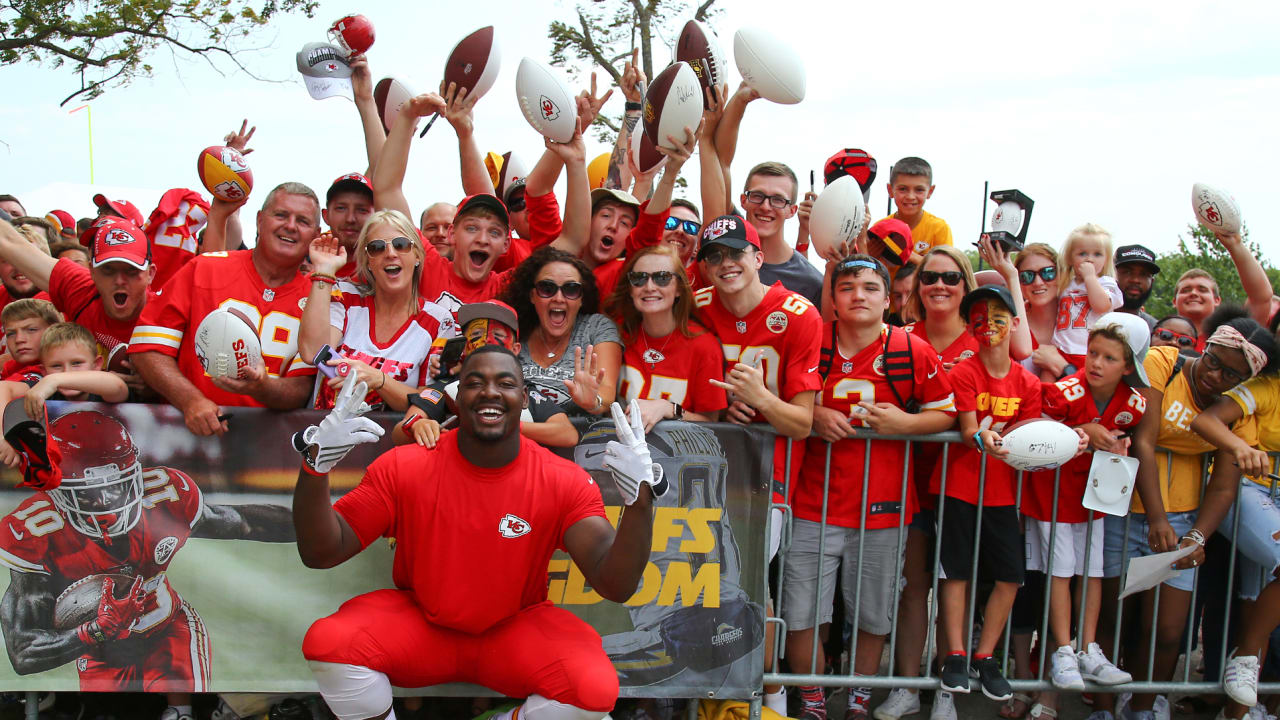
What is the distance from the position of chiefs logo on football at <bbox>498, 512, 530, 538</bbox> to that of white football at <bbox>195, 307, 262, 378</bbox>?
1333 millimetres

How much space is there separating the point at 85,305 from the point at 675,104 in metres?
3.42

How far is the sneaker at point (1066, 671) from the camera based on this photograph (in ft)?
15.7

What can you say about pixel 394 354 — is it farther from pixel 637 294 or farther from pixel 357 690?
pixel 357 690

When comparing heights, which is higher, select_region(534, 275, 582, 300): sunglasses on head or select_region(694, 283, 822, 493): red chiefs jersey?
select_region(534, 275, 582, 300): sunglasses on head

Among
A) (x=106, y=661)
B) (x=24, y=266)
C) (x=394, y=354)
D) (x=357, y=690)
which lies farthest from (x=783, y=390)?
(x=24, y=266)

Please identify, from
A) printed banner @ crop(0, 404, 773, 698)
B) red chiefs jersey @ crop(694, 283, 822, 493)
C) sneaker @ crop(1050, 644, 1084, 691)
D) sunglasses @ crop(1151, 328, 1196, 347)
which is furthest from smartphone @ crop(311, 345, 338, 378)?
sunglasses @ crop(1151, 328, 1196, 347)

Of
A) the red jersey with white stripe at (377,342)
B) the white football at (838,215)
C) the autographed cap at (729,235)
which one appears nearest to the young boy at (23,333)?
the red jersey with white stripe at (377,342)

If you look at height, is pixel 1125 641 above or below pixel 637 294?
below

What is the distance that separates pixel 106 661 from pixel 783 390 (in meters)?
3.42

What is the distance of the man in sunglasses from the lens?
6.09 m

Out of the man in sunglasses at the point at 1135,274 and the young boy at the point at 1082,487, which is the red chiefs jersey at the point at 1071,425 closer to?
the young boy at the point at 1082,487

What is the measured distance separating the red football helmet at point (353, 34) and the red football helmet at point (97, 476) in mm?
2803

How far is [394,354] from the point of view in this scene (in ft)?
15.0

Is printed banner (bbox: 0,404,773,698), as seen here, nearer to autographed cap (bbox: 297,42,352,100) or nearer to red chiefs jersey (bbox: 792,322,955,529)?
red chiefs jersey (bbox: 792,322,955,529)
